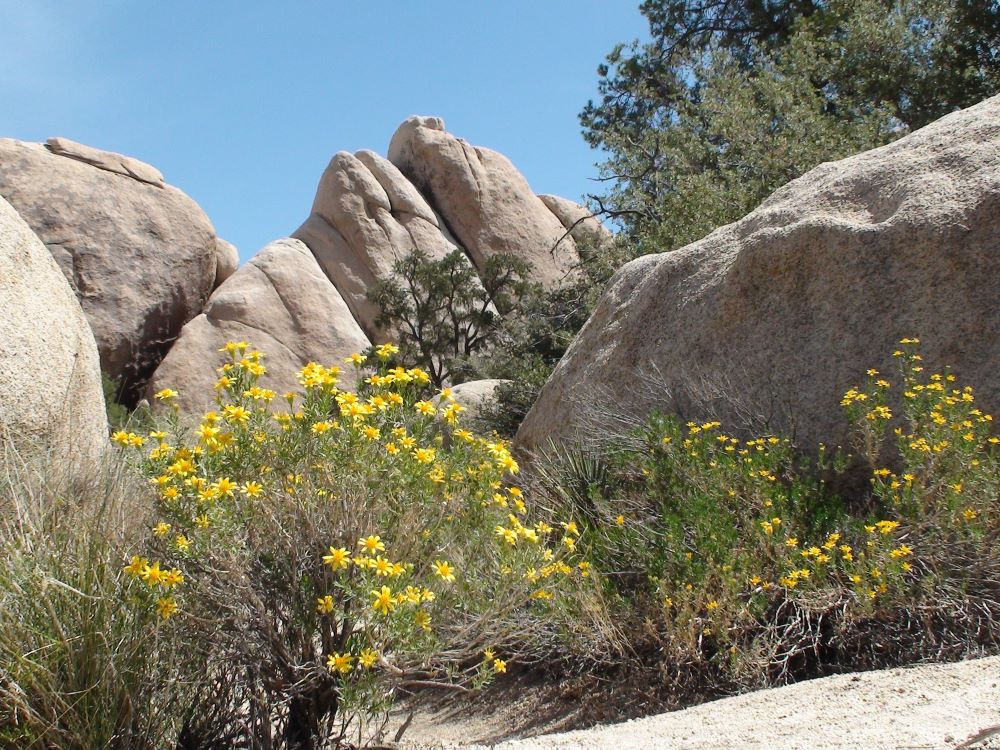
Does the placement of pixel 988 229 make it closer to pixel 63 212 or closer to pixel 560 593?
pixel 560 593

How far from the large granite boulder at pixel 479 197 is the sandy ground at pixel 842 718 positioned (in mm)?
22228

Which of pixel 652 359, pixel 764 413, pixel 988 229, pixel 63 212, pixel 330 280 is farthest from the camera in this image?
pixel 330 280

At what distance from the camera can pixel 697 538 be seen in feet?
16.4

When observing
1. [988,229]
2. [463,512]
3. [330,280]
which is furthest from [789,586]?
[330,280]

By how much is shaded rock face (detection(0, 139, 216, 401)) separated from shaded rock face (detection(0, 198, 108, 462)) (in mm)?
12904

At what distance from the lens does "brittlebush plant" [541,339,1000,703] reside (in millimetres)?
4477

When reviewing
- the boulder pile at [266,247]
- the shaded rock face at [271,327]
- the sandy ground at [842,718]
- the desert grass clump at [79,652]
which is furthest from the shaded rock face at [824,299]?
the shaded rock face at [271,327]

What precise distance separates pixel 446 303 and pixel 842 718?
19534 millimetres

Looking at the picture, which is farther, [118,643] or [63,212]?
[63,212]

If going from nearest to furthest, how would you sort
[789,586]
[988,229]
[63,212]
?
[789,586] → [988,229] → [63,212]

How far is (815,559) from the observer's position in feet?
15.6

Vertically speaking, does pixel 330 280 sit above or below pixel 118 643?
above

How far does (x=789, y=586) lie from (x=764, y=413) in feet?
6.05

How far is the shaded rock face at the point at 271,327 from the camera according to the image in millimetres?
21297
